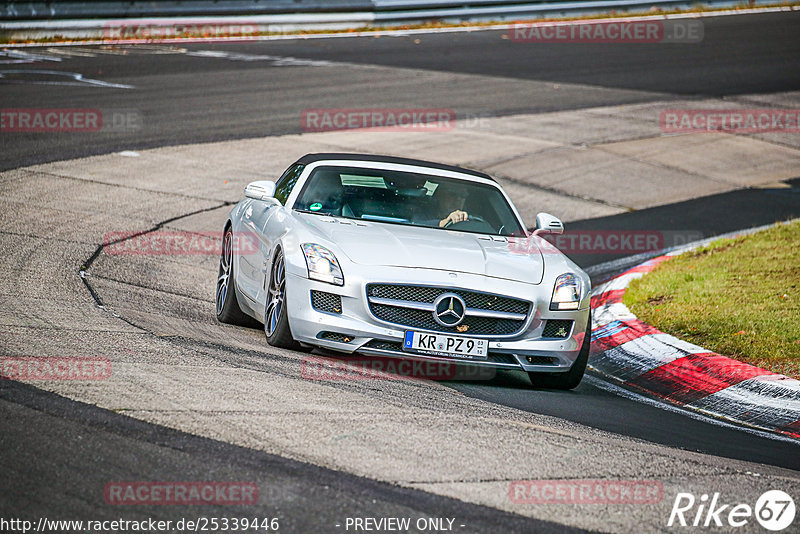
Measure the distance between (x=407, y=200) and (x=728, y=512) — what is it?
426 centimetres

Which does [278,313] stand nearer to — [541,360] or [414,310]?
[414,310]

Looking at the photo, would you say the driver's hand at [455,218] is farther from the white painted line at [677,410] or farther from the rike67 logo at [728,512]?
the rike67 logo at [728,512]

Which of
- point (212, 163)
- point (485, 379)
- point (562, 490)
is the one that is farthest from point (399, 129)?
point (562, 490)

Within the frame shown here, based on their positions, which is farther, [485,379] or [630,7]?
[630,7]

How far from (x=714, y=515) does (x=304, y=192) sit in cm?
468

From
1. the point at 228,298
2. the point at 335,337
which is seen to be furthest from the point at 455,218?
the point at 228,298

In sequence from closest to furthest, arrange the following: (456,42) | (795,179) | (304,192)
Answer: (304,192), (795,179), (456,42)

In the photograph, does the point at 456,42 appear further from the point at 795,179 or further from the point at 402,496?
the point at 402,496

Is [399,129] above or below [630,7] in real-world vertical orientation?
below

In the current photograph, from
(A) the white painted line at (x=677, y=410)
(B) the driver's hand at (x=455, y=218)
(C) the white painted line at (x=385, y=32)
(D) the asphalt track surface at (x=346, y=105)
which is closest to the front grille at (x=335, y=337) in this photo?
(D) the asphalt track surface at (x=346, y=105)

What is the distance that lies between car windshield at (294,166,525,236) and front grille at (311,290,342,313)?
3.89 feet

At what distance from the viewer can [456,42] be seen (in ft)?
97.0

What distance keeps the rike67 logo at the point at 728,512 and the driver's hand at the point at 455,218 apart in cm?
384

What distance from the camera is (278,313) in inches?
298
